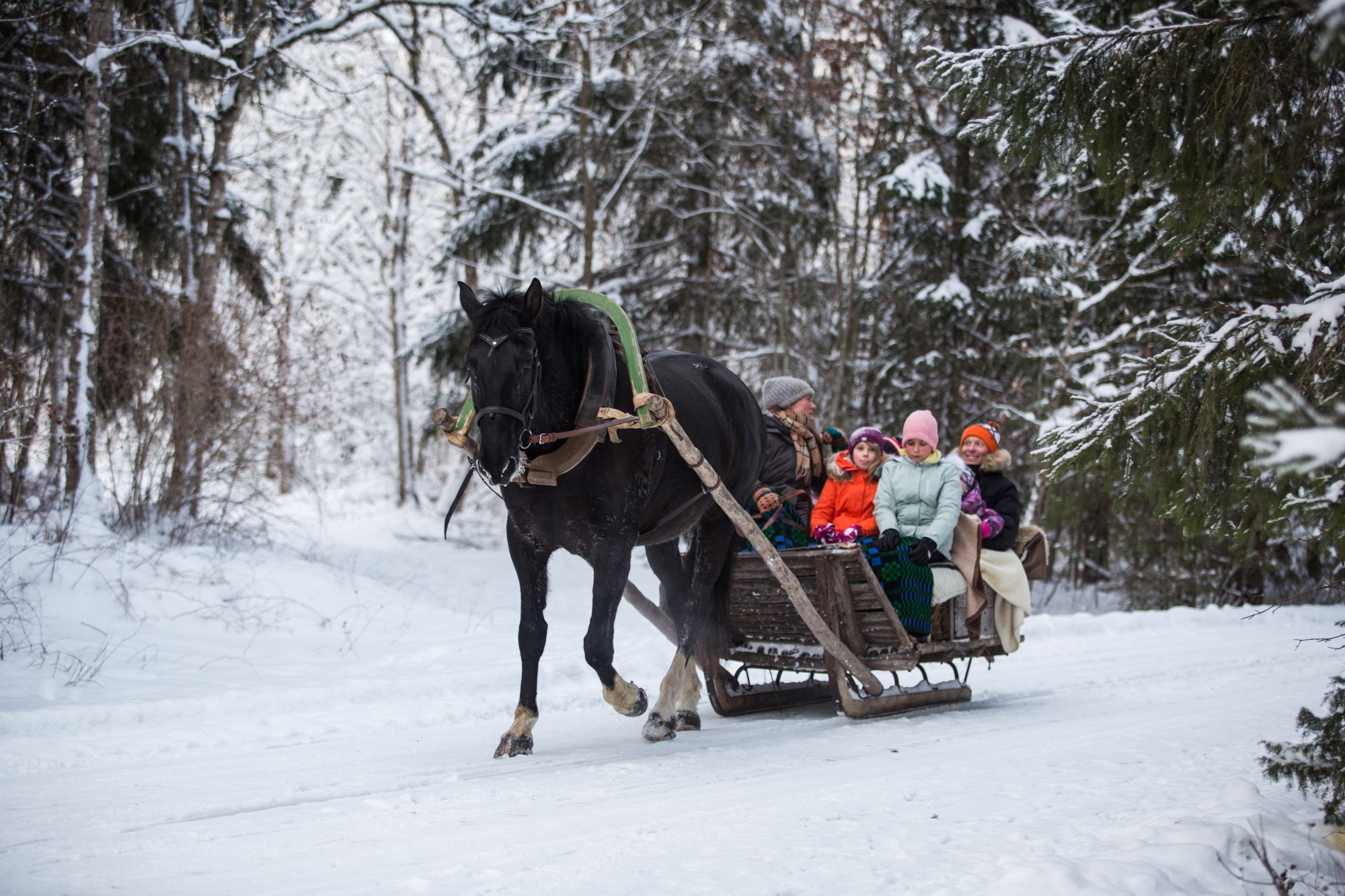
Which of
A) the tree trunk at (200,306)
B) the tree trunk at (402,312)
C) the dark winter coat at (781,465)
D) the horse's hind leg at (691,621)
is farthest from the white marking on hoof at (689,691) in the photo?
the tree trunk at (402,312)

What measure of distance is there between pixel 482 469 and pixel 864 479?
302 centimetres

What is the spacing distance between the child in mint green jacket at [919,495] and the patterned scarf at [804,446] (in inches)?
27.1

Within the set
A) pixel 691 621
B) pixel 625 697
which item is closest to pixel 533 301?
pixel 625 697

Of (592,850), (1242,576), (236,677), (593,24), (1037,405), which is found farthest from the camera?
(1242,576)

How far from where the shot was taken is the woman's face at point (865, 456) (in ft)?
20.0

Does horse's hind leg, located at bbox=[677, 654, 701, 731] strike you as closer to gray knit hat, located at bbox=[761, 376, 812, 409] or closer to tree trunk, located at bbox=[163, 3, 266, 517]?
gray knit hat, located at bbox=[761, 376, 812, 409]

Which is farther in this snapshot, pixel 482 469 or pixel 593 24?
pixel 593 24

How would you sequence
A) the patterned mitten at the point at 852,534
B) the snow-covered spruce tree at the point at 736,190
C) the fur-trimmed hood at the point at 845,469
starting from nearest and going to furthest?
the patterned mitten at the point at 852,534, the fur-trimmed hood at the point at 845,469, the snow-covered spruce tree at the point at 736,190

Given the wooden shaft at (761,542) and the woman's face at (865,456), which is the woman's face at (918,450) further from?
the wooden shaft at (761,542)

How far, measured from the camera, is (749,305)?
1631 cm

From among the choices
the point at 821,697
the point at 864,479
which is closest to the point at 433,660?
the point at 821,697

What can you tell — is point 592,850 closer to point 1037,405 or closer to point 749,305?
point 1037,405

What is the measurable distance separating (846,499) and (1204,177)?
3.05 m

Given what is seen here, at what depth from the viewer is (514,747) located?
4.26 meters
